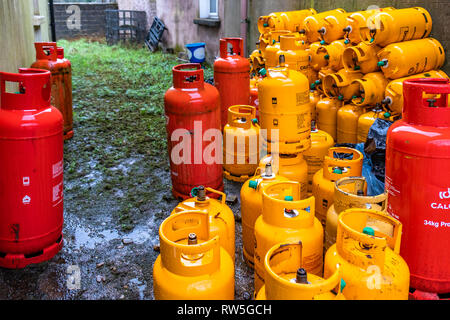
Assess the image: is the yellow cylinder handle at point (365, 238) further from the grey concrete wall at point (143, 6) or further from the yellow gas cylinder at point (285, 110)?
the grey concrete wall at point (143, 6)

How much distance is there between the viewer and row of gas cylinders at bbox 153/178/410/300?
5.60ft

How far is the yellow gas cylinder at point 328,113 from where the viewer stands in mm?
4598

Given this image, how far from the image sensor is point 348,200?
7.85 ft

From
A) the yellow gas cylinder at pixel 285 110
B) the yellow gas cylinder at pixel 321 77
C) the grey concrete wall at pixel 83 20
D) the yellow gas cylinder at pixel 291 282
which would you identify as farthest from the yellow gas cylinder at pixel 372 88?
the grey concrete wall at pixel 83 20

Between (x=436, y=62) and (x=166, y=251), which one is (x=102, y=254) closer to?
(x=166, y=251)

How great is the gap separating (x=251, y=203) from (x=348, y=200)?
2.04 ft

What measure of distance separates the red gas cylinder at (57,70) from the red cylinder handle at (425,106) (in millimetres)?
4064

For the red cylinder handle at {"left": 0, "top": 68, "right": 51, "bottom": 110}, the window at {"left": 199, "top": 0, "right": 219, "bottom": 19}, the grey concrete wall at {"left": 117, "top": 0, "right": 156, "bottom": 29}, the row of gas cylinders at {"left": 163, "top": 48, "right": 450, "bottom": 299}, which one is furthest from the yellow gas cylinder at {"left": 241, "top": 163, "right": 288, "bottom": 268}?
the grey concrete wall at {"left": 117, "top": 0, "right": 156, "bottom": 29}

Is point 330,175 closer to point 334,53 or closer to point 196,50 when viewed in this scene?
point 334,53

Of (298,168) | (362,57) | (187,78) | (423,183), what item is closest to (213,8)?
(362,57)

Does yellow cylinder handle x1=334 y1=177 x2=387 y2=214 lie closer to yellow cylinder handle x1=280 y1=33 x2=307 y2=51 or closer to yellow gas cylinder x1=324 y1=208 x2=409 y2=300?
yellow gas cylinder x1=324 y1=208 x2=409 y2=300

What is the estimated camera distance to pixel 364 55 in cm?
412

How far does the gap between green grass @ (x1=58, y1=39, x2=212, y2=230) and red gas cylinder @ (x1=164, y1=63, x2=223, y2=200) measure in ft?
1.53
